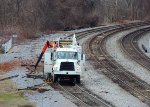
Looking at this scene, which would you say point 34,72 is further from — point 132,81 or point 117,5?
point 117,5

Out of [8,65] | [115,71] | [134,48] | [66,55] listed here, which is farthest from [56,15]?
[66,55]

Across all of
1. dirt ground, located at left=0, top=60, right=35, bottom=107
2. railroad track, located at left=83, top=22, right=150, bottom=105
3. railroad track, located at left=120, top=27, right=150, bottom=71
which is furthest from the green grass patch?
railroad track, located at left=120, top=27, right=150, bottom=71

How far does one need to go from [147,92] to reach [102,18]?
5280cm

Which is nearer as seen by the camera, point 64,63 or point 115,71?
point 64,63

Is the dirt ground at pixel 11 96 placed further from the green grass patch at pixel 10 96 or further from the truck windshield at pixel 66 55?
the truck windshield at pixel 66 55

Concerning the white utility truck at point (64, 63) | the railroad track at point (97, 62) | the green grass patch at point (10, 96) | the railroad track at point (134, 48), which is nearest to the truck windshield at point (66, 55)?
the white utility truck at point (64, 63)

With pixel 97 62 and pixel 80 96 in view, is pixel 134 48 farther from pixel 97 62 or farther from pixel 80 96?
pixel 80 96

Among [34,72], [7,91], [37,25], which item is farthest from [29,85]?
[37,25]

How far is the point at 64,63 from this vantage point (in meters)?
31.1

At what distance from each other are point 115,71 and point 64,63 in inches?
298

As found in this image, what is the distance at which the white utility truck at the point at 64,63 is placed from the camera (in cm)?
3095

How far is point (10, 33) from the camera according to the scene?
60.8 metres

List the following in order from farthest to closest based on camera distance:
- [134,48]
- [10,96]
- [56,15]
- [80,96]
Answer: [56,15] < [134,48] < [80,96] < [10,96]

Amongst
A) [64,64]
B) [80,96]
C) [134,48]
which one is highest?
[134,48]
